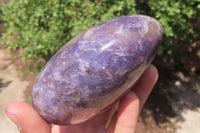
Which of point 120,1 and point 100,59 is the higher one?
point 100,59

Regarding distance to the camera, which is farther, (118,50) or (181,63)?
(181,63)

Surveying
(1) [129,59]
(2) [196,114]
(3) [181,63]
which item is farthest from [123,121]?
(3) [181,63]

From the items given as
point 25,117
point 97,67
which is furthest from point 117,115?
point 25,117

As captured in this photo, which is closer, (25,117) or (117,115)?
(25,117)

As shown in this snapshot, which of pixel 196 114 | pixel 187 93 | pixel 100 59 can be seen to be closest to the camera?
pixel 100 59

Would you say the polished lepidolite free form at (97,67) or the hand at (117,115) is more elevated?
the polished lepidolite free form at (97,67)

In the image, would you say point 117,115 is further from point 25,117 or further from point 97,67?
point 25,117

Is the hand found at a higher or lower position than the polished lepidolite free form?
lower

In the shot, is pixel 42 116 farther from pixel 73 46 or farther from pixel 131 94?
pixel 131 94
